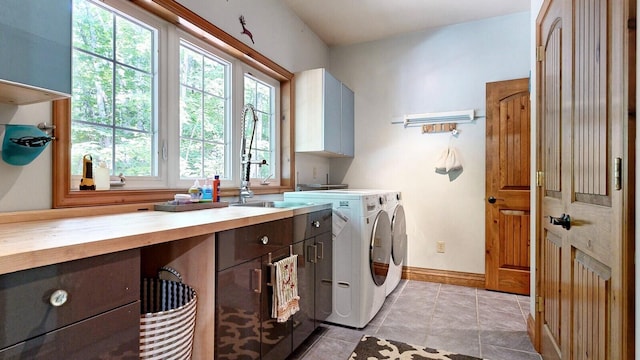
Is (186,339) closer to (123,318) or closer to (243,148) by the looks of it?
(123,318)

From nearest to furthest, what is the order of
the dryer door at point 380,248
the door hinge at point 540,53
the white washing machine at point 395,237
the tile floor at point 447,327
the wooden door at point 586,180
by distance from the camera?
the wooden door at point 586,180, the door hinge at point 540,53, the tile floor at point 447,327, the dryer door at point 380,248, the white washing machine at point 395,237

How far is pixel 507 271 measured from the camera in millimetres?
2957

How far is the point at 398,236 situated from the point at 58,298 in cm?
257

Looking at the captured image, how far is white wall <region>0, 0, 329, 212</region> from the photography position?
1.15 metres

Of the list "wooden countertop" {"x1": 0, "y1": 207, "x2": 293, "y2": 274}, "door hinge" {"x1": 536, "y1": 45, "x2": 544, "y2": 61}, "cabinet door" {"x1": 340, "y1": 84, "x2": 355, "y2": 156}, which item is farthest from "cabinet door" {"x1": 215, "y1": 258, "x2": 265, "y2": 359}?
"cabinet door" {"x1": 340, "y1": 84, "x2": 355, "y2": 156}

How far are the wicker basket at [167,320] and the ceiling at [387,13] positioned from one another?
8.11 feet

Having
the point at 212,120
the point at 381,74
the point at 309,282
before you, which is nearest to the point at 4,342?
the point at 309,282

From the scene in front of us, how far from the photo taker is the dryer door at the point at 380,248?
233 cm

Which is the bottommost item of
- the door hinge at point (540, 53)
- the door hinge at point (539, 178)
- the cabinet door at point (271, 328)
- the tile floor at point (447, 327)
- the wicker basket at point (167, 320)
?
the tile floor at point (447, 327)

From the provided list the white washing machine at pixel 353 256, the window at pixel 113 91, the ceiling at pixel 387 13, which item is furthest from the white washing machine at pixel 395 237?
the window at pixel 113 91

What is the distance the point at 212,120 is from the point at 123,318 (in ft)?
5.03

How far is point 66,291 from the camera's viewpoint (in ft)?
2.43

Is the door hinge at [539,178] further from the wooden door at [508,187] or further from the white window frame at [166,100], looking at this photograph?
the white window frame at [166,100]

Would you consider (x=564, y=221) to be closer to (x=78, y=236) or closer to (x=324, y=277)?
(x=324, y=277)
